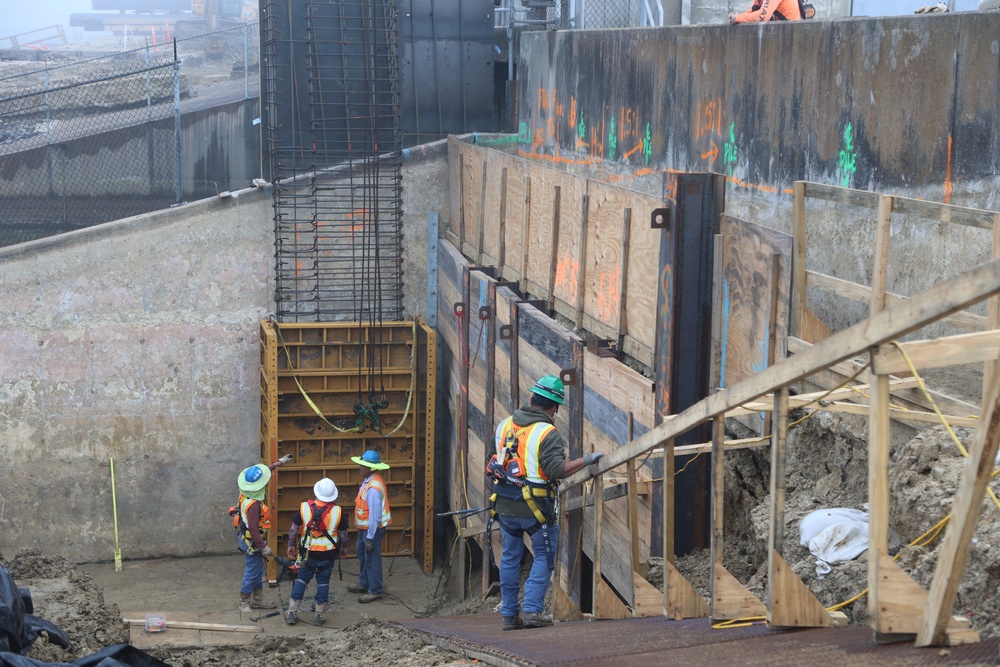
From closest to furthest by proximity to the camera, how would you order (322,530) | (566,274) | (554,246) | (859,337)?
(859,337), (566,274), (554,246), (322,530)

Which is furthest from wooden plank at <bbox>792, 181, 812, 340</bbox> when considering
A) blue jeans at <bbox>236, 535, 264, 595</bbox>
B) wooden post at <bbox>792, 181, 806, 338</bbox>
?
blue jeans at <bbox>236, 535, 264, 595</bbox>

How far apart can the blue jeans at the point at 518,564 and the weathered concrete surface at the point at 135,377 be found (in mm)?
8261

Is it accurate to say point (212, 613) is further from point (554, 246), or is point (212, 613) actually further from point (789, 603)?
point (789, 603)

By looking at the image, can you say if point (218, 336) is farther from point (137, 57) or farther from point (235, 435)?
point (137, 57)

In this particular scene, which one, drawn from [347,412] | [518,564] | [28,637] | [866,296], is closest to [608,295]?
[518,564]

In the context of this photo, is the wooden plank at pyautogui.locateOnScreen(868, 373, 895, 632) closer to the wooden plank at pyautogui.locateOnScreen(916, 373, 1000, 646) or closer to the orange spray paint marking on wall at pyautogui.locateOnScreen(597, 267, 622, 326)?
the wooden plank at pyautogui.locateOnScreen(916, 373, 1000, 646)

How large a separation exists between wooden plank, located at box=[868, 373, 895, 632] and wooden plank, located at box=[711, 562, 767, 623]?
1397mm

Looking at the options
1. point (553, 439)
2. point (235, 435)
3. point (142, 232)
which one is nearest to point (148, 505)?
point (235, 435)

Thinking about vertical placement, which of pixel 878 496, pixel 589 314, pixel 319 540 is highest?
pixel 878 496

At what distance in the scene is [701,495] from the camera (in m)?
7.89

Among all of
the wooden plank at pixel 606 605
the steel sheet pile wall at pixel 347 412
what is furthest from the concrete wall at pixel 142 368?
the wooden plank at pixel 606 605

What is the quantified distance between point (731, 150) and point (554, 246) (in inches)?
68.7

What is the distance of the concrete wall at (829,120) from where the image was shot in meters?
7.64

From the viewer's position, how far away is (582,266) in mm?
9711
